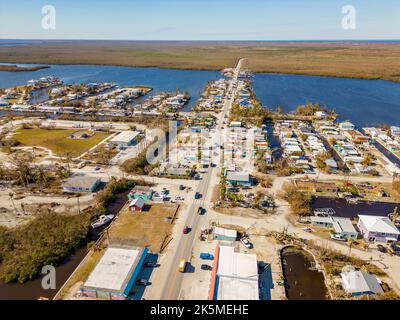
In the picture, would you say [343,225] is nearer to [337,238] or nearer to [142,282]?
[337,238]

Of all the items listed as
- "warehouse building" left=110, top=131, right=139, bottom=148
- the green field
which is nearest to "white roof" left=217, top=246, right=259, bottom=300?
"warehouse building" left=110, top=131, right=139, bottom=148

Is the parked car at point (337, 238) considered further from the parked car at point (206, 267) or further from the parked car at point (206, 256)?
the parked car at point (206, 267)

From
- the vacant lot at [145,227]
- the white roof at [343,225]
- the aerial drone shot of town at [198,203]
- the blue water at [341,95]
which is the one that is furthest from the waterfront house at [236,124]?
the white roof at [343,225]

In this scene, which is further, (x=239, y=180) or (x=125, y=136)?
(x=125, y=136)

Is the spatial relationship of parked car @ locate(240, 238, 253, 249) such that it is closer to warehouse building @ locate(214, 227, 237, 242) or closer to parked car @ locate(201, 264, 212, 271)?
warehouse building @ locate(214, 227, 237, 242)

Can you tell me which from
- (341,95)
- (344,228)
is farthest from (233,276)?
(341,95)
